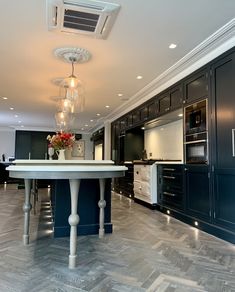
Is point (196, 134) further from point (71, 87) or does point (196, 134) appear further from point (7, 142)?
point (7, 142)

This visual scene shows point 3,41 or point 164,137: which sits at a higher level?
point 3,41

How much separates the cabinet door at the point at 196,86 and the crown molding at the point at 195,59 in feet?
0.47

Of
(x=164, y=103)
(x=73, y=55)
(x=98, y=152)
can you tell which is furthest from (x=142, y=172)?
(x=98, y=152)

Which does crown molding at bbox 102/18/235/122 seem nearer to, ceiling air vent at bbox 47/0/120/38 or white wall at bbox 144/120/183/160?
white wall at bbox 144/120/183/160

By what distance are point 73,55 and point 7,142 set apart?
9861 mm

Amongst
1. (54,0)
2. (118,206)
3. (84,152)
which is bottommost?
(118,206)

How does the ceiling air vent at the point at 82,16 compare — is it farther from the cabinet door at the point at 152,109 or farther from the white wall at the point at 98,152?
the white wall at the point at 98,152

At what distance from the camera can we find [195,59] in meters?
3.64

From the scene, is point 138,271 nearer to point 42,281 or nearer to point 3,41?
point 42,281

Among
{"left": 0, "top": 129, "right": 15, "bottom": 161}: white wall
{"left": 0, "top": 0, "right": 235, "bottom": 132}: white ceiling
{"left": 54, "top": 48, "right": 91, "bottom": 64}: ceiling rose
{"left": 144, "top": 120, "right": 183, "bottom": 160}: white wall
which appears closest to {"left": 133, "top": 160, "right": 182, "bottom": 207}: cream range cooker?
{"left": 144, "top": 120, "right": 183, "bottom": 160}: white wall

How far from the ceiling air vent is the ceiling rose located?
0.56 metres

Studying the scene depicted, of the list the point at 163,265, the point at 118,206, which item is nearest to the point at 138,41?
the point at 163,265

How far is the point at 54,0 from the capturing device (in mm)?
2373

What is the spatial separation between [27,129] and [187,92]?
10.1m
